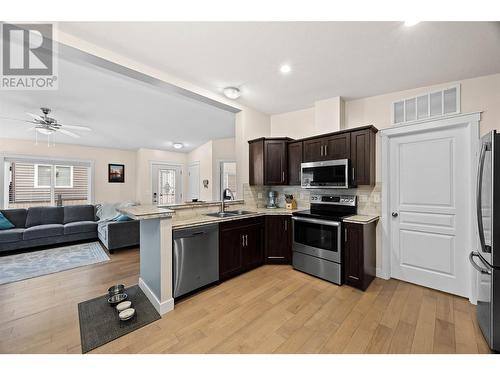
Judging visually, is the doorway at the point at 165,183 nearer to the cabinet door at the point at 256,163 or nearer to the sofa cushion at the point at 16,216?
the sofa cushion at the point at 16,216

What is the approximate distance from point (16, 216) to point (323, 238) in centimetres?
638

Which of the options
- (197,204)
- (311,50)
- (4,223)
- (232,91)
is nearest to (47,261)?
(4,223)

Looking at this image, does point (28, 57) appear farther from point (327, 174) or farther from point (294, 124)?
point (327, 174)

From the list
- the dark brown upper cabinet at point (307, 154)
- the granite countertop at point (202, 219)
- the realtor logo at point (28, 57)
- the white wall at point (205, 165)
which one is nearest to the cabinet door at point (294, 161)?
the dark brown upper cabinet at point (307, 154)

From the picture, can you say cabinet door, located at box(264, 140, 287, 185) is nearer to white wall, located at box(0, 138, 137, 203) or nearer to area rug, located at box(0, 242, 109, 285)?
area rug, located at box(0, 242, 109, 285)

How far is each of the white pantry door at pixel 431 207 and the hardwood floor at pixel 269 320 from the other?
0.26m

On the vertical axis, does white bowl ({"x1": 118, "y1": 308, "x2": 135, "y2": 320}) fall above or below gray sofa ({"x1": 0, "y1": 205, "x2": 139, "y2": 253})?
below

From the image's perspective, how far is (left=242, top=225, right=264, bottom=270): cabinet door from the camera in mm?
2992

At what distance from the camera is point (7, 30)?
5.30ft

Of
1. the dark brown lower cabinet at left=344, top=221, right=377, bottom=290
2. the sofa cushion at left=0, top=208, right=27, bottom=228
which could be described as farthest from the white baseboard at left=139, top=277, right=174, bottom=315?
Answer: the sofa cushion at left=0, top=208, right=27, bottom=228

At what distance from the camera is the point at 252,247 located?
3.09 meters

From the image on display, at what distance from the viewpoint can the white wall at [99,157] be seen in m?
4.97

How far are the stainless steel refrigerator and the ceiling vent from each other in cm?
95
